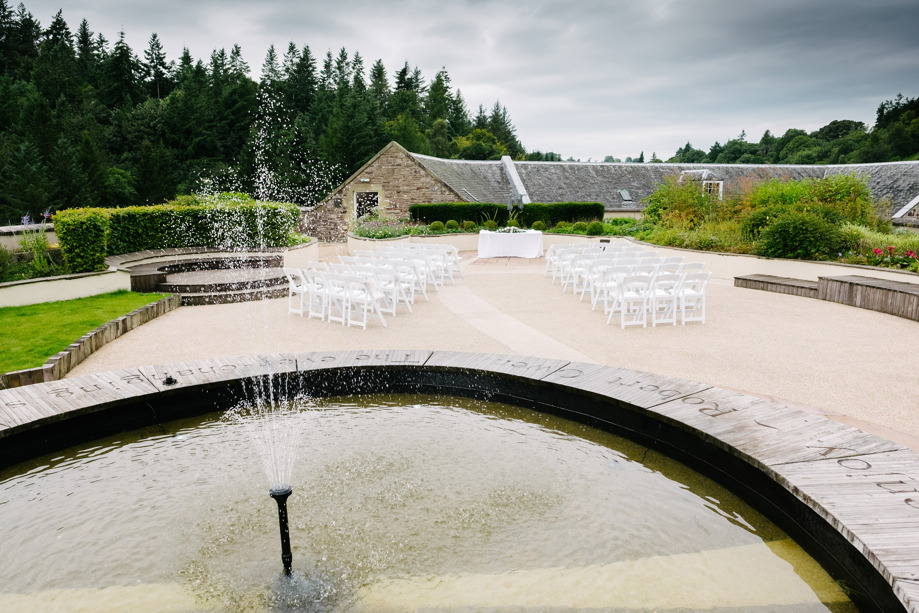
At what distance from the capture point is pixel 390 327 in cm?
835

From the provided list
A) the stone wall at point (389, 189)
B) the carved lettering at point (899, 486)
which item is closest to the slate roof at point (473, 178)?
the stone wall at point (389, 189)

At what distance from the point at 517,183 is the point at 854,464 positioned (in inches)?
1155

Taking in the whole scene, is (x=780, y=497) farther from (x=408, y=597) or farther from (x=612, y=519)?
(x=408, y=597)

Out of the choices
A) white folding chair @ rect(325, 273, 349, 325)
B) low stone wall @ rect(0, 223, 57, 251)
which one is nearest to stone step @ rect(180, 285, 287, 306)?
white folding chair @ rect(325, 273, 349, 325)

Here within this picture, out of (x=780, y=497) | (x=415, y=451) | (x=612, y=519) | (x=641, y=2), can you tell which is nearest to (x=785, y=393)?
(x=780, y=497)

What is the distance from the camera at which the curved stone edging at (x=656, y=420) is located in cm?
269

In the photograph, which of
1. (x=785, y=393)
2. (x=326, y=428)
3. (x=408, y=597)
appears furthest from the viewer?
(x=785, y=393)

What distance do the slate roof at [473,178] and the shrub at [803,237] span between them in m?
16.8

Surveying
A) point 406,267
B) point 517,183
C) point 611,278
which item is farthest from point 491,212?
point 406,267

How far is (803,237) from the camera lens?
41.4ft

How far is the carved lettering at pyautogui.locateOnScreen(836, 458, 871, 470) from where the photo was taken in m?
3.24

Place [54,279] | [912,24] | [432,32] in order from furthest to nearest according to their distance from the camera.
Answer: [432,32] < [912,24] < [54,279]

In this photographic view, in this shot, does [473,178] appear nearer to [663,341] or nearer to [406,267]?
[406,267]

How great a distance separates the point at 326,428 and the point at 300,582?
6.52 ft
